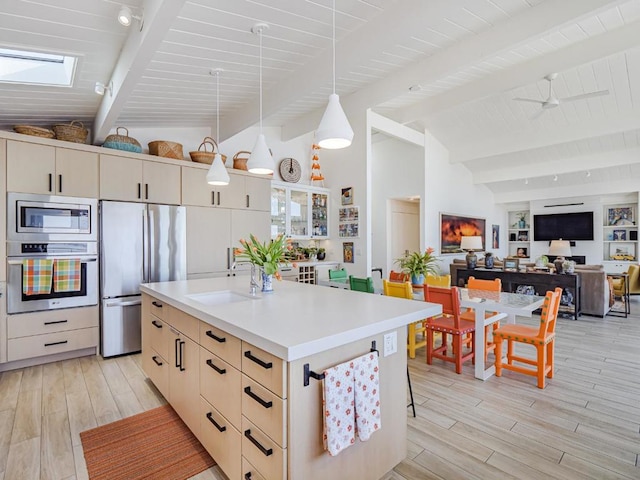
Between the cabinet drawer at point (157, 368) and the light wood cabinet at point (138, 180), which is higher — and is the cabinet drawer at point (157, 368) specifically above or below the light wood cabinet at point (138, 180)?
below

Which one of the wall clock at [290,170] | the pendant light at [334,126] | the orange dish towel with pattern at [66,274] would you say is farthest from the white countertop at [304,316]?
the wall clock at [290,170]

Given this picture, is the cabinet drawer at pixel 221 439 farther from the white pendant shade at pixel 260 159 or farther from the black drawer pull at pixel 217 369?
the white pendant shade at pixel 260 159

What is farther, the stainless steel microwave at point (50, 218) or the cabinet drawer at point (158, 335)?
the stainless steel microwave at point (50, 218)

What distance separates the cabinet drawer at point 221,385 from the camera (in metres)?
1.57

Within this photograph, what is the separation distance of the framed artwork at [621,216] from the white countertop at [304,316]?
31.6 ft

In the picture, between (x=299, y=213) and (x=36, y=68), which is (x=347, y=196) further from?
(x=36, y=68)

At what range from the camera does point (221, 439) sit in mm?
1722

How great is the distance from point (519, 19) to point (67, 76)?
4014mm

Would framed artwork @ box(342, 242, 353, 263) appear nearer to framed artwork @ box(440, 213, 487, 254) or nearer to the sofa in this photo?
framed artwork @ box(440, 213, 487, 254)

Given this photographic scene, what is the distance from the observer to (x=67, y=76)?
291cm

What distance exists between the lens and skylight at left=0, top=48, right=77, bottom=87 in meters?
2.64

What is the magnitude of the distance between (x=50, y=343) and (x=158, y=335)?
5.53ft

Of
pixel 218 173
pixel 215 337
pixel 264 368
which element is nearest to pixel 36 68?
pixel 218 173

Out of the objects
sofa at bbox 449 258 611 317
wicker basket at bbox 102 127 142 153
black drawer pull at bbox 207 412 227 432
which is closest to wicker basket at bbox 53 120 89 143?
wicker basket at bbox 102 127 142 153
